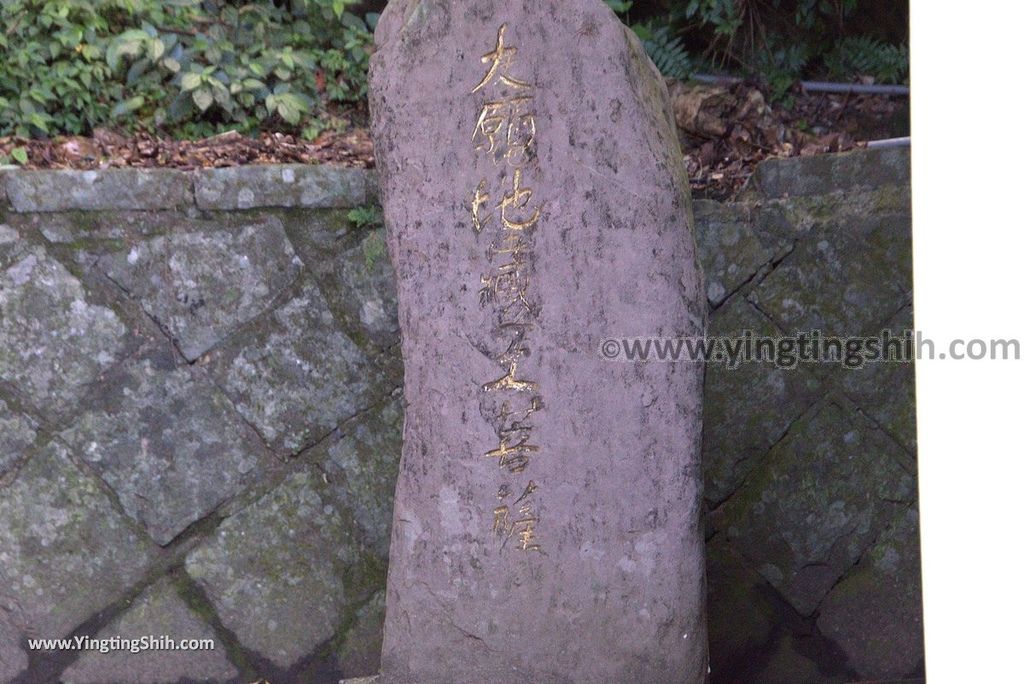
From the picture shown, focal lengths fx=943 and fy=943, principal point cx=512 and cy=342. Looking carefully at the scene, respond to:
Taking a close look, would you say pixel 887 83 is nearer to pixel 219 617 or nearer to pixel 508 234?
pixel 508 234

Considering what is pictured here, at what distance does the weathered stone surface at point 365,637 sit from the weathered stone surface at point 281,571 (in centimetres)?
5

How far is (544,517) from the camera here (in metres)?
2.05

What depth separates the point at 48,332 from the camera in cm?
271

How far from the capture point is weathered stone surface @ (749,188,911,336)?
286 centimetres

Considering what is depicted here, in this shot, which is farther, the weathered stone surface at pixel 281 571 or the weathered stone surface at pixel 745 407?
the weathered stone surface at pixel 745 407

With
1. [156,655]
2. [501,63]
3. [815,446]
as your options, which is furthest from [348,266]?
[815,446]

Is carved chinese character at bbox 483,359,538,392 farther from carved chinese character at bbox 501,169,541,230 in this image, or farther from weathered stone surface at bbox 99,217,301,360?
weathered stone surface at bbox 99,217,301,360

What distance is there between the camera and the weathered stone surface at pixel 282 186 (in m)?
2.75

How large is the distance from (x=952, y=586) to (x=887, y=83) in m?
2.79

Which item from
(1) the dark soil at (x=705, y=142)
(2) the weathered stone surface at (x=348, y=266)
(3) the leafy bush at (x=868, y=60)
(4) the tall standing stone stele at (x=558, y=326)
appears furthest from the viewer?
(3) the leafy bush at (x=868, y=60)

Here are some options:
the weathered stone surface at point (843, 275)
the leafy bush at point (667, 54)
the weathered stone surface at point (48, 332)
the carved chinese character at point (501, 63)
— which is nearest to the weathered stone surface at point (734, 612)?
the weathered stone surface at point (843, 275)

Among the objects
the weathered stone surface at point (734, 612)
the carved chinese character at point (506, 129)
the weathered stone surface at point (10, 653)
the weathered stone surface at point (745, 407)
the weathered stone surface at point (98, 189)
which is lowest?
the weathered stone surface at point (10, 653)

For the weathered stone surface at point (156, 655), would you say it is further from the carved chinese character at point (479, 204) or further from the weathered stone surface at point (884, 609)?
the weathered stone surface at point (884, 609)

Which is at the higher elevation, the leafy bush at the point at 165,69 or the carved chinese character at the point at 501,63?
the carved chinese character at the point at 501,63
